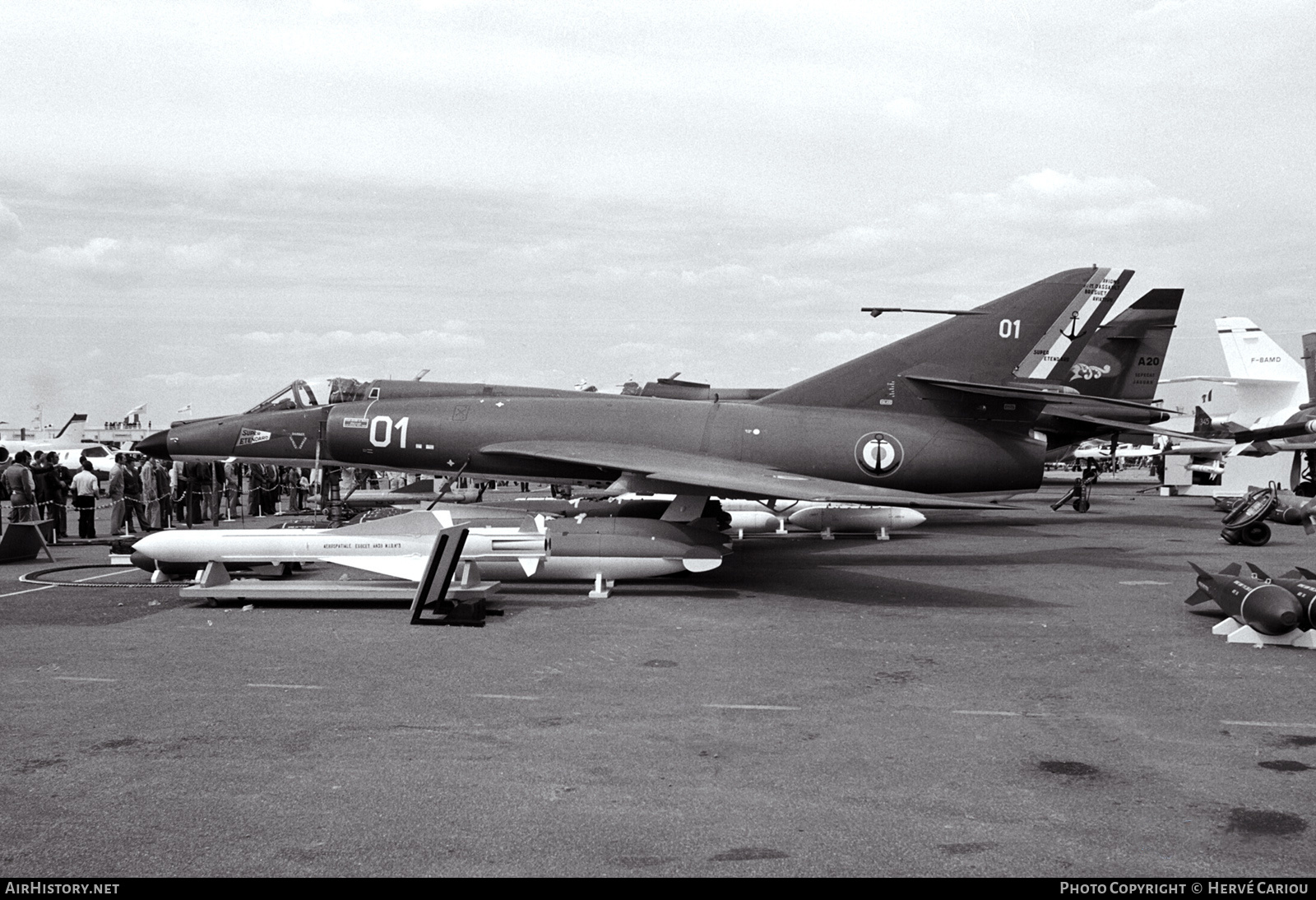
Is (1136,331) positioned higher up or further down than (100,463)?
higher up

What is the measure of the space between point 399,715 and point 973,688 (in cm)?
433

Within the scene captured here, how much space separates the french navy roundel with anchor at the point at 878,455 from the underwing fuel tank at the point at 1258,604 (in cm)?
606

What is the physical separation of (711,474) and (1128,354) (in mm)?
15319

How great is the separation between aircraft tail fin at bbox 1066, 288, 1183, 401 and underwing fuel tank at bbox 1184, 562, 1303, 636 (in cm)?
1474

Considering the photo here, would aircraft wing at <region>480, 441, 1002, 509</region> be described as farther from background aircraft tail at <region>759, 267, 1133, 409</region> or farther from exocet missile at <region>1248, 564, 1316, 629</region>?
exocet missile at <region>1248, 564, 1316, 629</region>

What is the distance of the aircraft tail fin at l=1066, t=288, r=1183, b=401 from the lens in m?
23.8

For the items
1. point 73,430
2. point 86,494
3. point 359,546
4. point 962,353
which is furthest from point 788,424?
point 73,430

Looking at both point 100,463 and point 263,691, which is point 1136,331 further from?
point 100,463

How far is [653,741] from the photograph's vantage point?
6312 mm

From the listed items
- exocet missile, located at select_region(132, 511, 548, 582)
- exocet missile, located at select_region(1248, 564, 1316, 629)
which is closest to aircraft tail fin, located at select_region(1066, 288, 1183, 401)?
exocet missile, located at select_region(1248, 564, 1316, 629)

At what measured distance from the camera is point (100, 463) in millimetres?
38344

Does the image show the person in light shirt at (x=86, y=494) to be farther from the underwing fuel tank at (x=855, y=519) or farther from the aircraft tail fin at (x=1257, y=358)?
the aircraft tail fin at (x=1257, y=358)

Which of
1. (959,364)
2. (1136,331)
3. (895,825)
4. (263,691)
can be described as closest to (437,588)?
(263,691)
